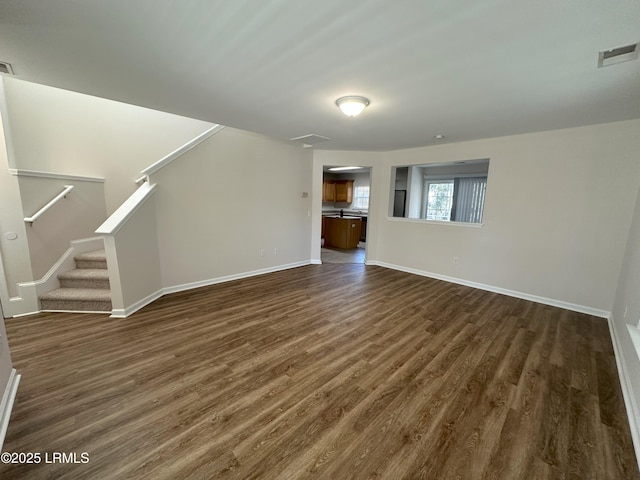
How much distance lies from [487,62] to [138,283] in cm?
423

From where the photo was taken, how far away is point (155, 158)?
14.1 feet

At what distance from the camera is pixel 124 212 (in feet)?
9.70

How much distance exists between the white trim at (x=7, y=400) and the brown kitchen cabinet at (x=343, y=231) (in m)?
6.35

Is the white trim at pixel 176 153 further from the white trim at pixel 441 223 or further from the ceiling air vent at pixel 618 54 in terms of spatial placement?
the ceiling air vent at pixel 618 54

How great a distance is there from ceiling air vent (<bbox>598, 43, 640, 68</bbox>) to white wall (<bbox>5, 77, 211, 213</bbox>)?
16.6 ft

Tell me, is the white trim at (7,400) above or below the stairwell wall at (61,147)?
below

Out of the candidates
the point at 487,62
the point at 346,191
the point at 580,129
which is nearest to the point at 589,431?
the point at 487,62

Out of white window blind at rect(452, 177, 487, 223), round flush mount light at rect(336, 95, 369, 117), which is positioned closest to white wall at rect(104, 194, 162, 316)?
round flush mount light at rect(336, 95, 369, 117)

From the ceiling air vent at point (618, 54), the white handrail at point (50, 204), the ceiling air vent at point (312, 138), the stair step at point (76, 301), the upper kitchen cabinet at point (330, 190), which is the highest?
the ceiling air vent at point (312, 138)

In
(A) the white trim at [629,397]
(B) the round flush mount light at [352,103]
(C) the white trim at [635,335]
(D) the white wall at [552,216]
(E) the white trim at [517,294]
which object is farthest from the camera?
(E) the white trim at [517,294]

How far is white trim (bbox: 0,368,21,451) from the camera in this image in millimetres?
1484

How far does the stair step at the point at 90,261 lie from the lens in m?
3.48

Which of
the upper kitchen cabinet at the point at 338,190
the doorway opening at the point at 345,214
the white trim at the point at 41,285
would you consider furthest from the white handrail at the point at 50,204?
the upper kitchen cabinet at the point at 338,190

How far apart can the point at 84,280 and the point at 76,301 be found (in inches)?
13.6
